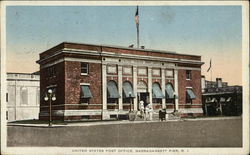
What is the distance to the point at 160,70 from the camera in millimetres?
18500

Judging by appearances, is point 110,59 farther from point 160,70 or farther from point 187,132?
point 187,132

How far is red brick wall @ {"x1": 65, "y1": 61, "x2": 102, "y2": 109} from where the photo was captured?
16.9m

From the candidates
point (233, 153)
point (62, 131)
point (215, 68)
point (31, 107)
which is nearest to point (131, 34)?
point (215, 68)

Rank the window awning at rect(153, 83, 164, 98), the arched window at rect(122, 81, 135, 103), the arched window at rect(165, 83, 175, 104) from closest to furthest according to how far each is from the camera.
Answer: the arched window at rect(165, 83, 175, 104)
the window awning at rect(153, 83, 164, 98)
the arched window at rect(122, 81, 135, 103)

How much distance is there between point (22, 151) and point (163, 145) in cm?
421

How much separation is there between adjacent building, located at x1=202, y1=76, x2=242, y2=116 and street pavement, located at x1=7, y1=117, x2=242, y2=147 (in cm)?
73

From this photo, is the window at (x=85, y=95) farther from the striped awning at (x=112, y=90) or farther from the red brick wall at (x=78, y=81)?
the striped awning at (x=112, y=90)

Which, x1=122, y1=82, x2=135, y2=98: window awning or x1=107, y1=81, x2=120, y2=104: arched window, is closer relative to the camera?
x1=107, y1=81, x2=120, y2=104: arched window

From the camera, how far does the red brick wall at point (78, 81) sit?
16.9 m

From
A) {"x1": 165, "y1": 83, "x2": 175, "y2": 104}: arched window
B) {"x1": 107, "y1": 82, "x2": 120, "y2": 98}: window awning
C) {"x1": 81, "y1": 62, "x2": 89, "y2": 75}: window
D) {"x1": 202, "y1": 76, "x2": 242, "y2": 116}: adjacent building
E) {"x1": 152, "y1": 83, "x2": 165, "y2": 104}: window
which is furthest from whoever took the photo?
{"x1": 81, "y1": 62, "x2": 89, "y2": 75}: window

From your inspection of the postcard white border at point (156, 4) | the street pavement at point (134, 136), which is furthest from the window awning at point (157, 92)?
the postcard white border at point (156, 4)

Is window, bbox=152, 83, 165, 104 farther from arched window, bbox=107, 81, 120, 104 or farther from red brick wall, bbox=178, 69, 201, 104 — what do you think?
arched window, bbox=107, 81, 120, 104

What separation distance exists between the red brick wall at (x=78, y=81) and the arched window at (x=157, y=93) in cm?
238

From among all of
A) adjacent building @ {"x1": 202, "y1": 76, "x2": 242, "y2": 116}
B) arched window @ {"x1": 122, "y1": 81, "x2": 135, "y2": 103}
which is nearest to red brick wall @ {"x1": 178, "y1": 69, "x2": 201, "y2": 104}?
adjacent building @ {"x1": 202, "y1": 76, "x2": 242, "y2": 116}
